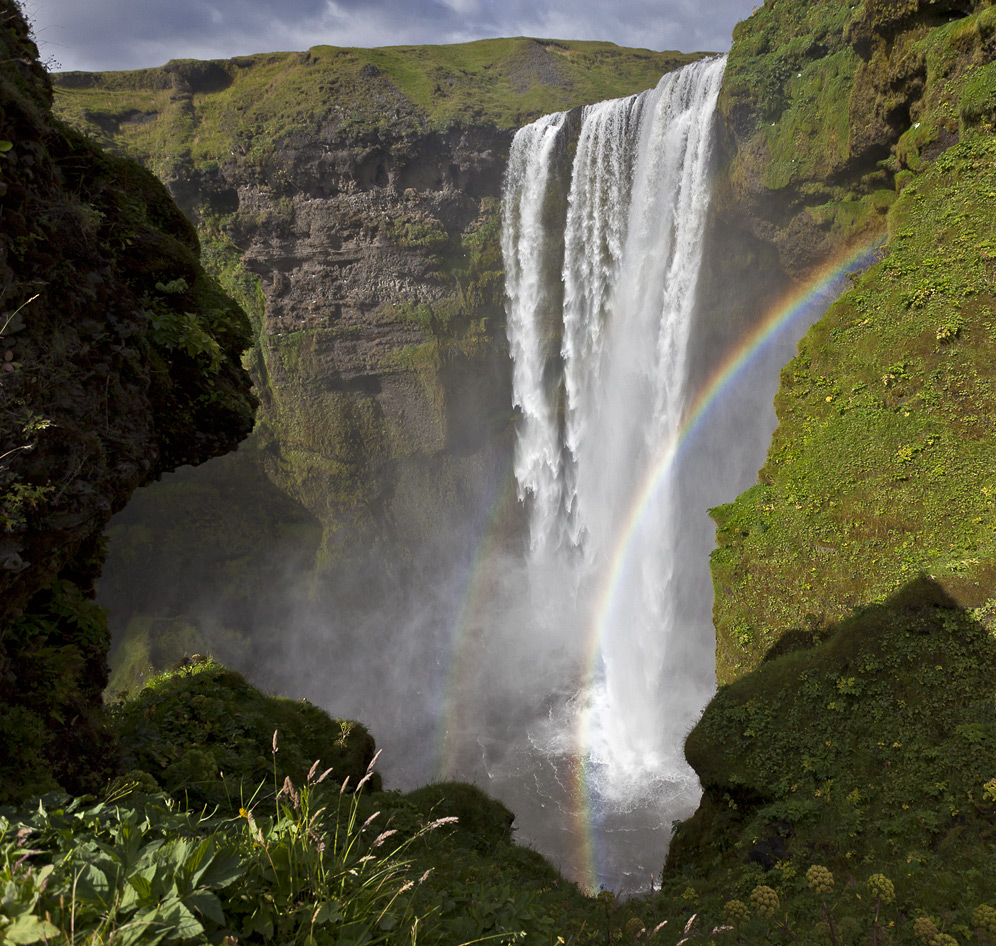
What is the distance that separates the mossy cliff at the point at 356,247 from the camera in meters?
30.3

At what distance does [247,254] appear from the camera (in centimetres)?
3183

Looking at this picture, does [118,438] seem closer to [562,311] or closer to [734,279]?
[734,279]

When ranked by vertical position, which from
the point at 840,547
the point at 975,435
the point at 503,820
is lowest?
the point at 503,820

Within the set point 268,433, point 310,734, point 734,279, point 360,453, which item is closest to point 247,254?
point 268,433

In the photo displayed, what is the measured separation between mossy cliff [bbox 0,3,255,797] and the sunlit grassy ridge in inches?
1102

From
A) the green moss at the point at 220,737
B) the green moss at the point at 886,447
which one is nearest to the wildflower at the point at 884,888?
the green moss at the point at 886,447

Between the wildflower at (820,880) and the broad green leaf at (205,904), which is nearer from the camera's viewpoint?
the broad green leaf at (205,904)

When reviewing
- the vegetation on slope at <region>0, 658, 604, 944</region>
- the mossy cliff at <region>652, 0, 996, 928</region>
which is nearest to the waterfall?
the mossy cliff at <region>652, 0, 996, 928</region>

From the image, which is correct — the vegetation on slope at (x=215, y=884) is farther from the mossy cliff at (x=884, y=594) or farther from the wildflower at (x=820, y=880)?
the wildflower at (x=820, y=880)

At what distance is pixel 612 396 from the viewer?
25.7 meters

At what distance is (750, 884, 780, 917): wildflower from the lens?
4.69 meters

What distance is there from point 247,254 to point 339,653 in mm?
21591

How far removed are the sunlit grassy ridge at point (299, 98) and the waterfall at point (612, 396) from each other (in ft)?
17.9

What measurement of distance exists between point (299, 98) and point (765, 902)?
36.7 meters
